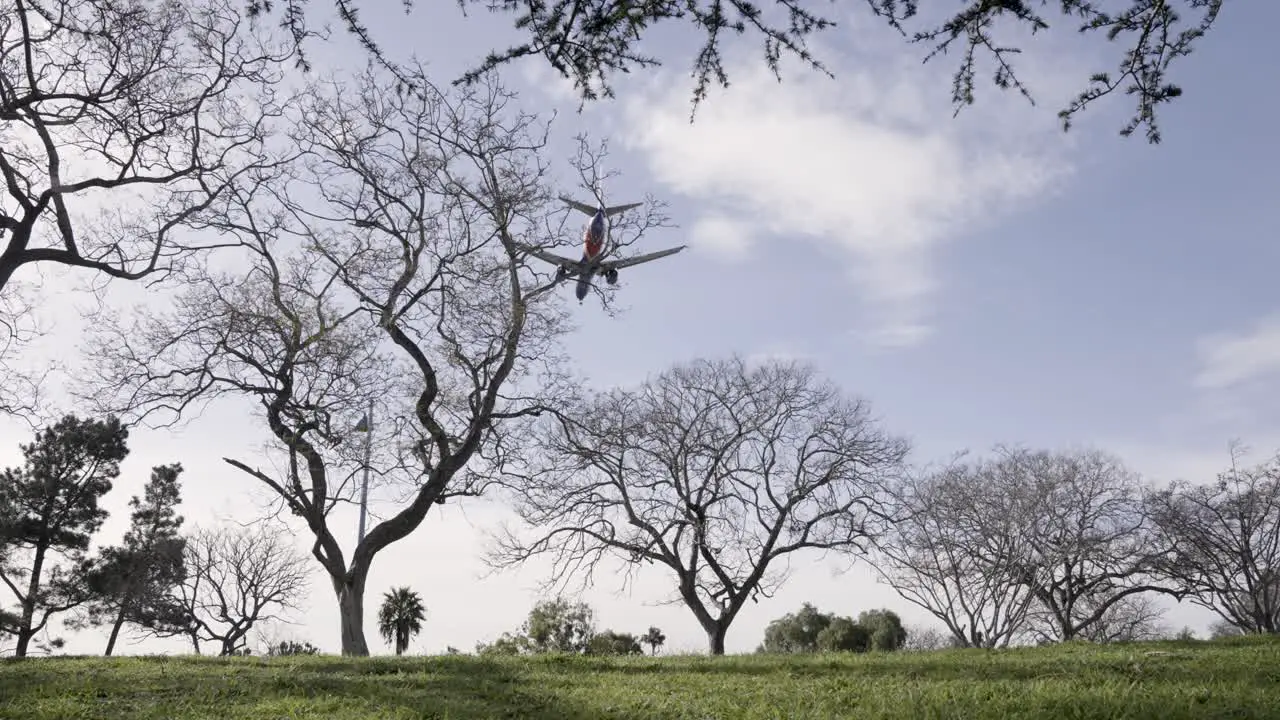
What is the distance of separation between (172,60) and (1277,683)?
18631mm

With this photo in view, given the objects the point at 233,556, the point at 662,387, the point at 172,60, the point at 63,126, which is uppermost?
the point at 172,60

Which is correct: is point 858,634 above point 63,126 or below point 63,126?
below

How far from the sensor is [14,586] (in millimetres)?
33875

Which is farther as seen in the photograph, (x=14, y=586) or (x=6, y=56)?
(x=14, y=586)

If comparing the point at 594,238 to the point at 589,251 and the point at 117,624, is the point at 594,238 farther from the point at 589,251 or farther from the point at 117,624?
the point at 117,624

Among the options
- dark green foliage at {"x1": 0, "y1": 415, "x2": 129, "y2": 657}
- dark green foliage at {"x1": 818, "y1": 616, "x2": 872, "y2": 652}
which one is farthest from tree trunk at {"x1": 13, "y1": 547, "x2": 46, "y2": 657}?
dark green foliage at {"x1": 818, "y1": 616, "x2": 872, "y2": 652}

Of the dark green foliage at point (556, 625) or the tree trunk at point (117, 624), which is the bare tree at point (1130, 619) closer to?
the dark green foliage at point (556, 625)

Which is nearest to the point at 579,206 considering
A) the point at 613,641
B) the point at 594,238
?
the point at 594,238

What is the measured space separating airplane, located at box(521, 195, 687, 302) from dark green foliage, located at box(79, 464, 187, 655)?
85.4 feet

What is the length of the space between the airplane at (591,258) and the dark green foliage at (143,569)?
85.4ft

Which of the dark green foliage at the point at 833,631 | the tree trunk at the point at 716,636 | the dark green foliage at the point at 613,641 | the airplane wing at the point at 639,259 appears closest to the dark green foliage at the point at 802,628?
the dark green foliage at the point at 833,631

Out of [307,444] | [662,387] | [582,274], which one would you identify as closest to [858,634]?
[662,387]

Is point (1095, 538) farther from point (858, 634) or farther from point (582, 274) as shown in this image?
point (582, 274)

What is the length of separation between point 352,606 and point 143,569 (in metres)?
23.1
